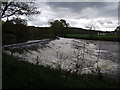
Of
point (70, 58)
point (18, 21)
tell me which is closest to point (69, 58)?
point (70, 58)

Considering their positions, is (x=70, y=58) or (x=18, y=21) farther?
(x=18, y=21)

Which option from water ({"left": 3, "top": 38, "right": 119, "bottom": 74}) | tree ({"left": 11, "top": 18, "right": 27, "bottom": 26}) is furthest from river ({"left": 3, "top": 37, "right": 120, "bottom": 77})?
tree ({"left": 11, "top": 18, "right": 27, "bottom": 26})

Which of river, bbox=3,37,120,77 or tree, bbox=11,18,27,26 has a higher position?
tree, bbox=11,18,27,26

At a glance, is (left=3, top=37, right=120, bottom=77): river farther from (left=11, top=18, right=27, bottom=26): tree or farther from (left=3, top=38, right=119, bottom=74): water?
(left=11, top=18, right=27, bottom=26): tree

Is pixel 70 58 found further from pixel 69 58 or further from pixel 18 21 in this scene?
pixel 18 21

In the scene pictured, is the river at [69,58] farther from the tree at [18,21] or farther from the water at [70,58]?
the tree at [18,21]

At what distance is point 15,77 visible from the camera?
21.0 feet

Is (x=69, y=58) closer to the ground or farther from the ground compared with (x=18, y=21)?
closer to the ground

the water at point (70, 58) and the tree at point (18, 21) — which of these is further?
the tree at point (18, 21)

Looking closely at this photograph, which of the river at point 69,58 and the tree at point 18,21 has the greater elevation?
the tree at point 18,21

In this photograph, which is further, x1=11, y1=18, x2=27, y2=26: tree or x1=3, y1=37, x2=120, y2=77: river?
x1=11, y1=18, x2=27, y2=26: tree

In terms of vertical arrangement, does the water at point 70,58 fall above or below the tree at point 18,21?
below

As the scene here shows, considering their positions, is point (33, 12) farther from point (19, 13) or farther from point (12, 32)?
point (12, 32)

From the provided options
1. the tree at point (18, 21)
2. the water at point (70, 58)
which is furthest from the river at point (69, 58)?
the tree at point (18, 21)
